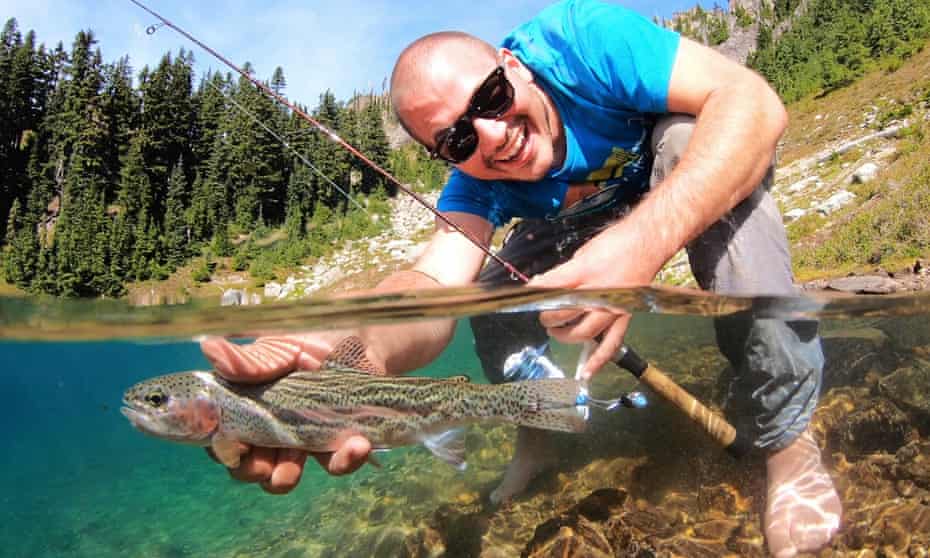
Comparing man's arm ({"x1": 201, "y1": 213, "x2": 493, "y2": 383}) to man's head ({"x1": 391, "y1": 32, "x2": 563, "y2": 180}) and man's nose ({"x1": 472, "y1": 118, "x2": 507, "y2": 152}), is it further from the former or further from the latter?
man's nose ({"x1": 472, "y1": 118, "x2": 507, "y2": 152})

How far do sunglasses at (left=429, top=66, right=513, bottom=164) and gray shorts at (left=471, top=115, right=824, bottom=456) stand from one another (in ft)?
3.73

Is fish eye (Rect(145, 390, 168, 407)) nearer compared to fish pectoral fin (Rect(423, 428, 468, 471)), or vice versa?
fish eye (Rect(145, 390, 168, 407))

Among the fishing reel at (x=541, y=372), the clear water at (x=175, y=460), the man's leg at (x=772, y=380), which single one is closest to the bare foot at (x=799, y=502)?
the man's leg at (x=772, y=380)

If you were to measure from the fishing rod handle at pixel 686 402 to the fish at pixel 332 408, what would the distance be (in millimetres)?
1063

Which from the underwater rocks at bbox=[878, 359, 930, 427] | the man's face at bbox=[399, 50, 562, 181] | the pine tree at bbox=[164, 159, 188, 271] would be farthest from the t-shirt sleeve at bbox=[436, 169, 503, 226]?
the pine tree at bbox=[164, 159, 188, 271]

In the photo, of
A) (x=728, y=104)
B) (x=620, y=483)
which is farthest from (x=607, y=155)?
(x=620, y=483)

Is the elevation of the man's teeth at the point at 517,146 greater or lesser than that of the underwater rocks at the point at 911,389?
greater

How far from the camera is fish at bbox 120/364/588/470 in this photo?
93.6 inches

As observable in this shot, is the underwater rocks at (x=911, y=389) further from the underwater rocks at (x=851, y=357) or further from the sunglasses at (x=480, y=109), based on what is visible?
the sunglasses at (x=480, y=109)

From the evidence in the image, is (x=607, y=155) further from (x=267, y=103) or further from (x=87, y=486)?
(x=267, y=103)

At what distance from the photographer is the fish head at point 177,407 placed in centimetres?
235

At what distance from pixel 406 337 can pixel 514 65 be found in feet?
6.67

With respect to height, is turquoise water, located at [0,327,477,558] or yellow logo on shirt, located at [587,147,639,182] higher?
yellow logo on shirt, located at [587,147,639,182]

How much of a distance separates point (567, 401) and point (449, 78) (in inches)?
83.9
